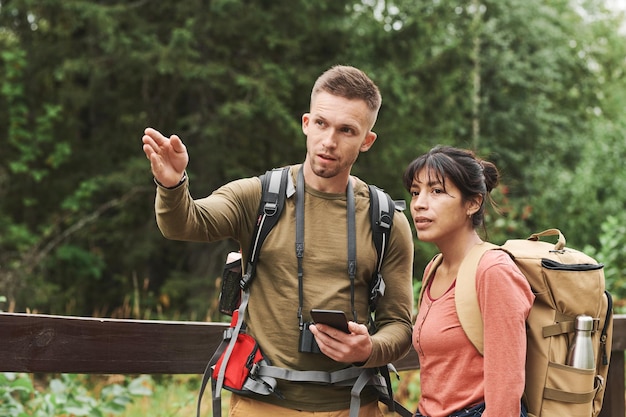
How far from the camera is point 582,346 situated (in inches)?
94.1

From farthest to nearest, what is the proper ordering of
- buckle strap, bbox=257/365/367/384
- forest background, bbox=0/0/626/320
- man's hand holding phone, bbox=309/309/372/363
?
1. forest background, bbox=0/0/626/320
2. buckle strap, bbox=257/365/367/384
3. man's hand holding phone, bbox=309/309/372/363

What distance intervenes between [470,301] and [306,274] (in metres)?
0.58

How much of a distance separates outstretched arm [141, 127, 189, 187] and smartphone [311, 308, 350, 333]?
0.60 metres

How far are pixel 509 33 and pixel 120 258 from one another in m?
12.9

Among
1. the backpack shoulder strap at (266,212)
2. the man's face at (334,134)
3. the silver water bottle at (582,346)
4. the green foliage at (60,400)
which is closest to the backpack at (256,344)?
the backpack shoulder strap at (266,212)

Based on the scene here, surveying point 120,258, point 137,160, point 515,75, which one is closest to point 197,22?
point 137,160

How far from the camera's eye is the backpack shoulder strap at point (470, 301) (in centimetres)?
244

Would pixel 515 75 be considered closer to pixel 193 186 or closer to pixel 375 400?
pixel 193 186

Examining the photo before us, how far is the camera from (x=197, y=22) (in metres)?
11.8

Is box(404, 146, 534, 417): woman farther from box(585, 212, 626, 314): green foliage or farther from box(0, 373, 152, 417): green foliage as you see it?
box(585, 212, 626, 314): green foliage

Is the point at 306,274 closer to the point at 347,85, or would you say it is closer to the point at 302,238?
the point at 302,238

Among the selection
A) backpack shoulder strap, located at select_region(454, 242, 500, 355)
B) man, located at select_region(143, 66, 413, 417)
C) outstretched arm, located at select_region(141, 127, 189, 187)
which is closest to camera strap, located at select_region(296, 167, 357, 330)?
man, located at select_region(143, 66, 413, 417)

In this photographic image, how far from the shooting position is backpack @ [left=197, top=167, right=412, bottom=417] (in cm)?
267

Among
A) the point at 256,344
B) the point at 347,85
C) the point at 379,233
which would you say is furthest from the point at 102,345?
the point at 347,85
